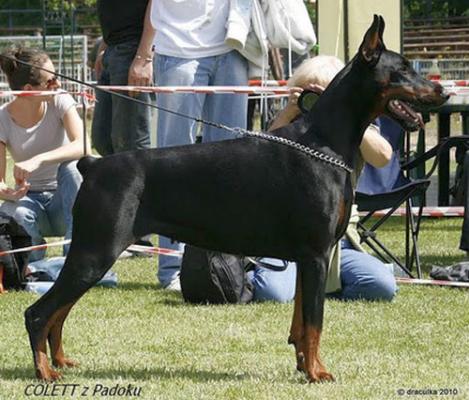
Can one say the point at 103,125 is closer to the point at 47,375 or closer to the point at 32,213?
the point at 32,213

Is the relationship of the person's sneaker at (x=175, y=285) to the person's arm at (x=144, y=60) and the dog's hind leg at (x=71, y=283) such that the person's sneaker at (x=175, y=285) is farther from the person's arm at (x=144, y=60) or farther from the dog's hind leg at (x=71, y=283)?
the dog's hind leg at (x=71, y=283)

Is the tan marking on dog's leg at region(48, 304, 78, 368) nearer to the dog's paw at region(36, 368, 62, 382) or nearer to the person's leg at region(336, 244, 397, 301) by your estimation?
the dog's paw at region(36, 368, 62, 382)

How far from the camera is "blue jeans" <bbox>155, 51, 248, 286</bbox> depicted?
6.82 meters

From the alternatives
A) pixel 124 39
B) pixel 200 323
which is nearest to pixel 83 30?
pixel 124 39

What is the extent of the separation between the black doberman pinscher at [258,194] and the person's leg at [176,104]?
2135 millimetres

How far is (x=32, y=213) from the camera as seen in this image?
7.20 meters

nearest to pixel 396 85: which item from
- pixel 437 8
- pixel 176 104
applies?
pixel 176 104

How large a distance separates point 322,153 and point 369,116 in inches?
10.5

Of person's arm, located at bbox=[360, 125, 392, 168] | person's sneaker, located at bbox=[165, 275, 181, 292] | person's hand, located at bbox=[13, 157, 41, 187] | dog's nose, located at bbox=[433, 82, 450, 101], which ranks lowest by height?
person's sneaker, located at bbox=[165, 275, 181, 292]

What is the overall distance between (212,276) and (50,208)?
1.47m

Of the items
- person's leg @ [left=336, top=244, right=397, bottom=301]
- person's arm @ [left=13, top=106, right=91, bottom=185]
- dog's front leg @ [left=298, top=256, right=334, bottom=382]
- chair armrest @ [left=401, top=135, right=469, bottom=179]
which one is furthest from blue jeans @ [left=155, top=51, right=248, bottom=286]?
dog's front leg @ [left=298, top=256, right=334, bottom=382]

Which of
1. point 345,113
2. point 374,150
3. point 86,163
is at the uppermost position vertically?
point 345,113

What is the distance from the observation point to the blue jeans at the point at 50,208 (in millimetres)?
7129

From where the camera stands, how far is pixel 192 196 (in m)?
4.66
